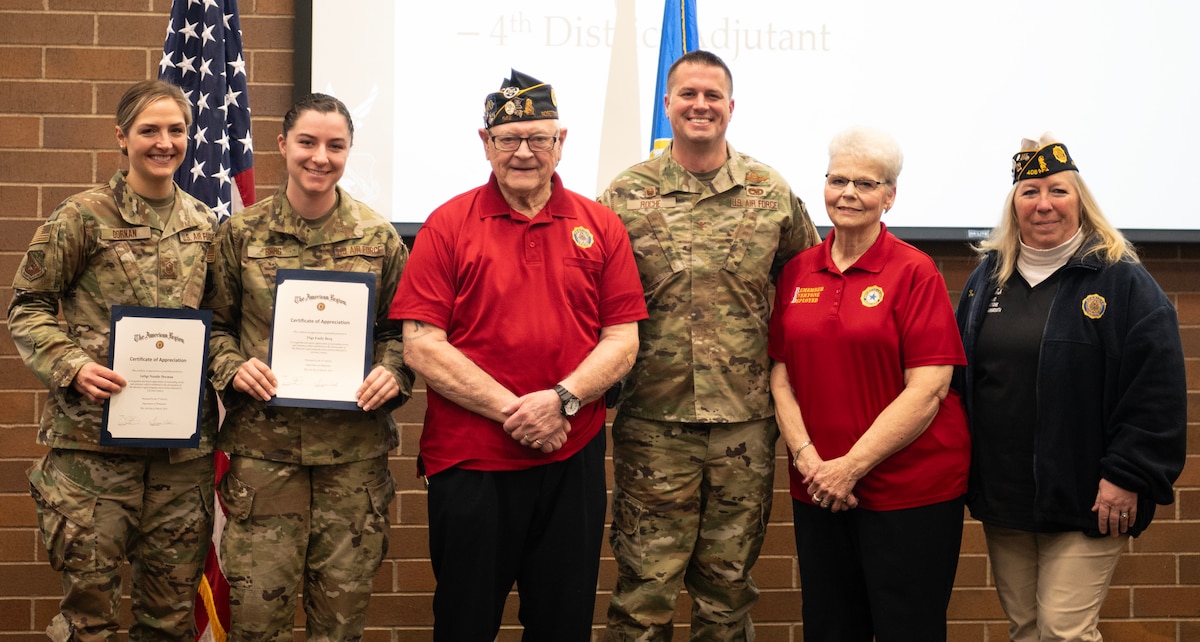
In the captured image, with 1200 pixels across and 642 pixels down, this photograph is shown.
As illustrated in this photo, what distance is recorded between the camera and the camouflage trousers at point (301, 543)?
8.61 ft

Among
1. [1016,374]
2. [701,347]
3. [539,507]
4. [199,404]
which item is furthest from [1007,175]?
[199,404]

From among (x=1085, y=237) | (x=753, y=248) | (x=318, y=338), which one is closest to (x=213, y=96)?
(x=318, y=338)

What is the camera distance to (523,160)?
261 cm

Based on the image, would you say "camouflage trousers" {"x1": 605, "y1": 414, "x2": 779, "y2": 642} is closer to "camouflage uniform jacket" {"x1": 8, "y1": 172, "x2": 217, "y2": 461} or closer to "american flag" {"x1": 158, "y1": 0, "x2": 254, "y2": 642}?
"camouflage uniform jacket" {"x1": 8, "y1": 172, "x2": 217, "y2": 461}

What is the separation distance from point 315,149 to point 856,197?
1411 mm

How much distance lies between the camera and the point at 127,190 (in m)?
2.70

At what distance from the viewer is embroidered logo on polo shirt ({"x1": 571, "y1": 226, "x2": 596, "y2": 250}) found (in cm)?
266

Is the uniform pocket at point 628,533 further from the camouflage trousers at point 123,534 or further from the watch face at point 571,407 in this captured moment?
the camouflage trousers at point 123,534

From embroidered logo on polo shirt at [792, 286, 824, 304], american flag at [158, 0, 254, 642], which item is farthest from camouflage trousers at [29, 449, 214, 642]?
embroidered logo on polo shirt at [792, 286, 824, 304]

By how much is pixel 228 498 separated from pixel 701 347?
1.31m

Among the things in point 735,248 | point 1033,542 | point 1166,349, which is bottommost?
point 1033,542

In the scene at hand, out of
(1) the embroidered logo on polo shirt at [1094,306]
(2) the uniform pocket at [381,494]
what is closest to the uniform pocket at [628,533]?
(2) the uniform pocket at [381,494]

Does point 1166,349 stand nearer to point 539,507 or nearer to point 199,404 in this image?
point 539,507

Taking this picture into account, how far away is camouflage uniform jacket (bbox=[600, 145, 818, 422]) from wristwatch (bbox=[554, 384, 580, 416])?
0.38m
